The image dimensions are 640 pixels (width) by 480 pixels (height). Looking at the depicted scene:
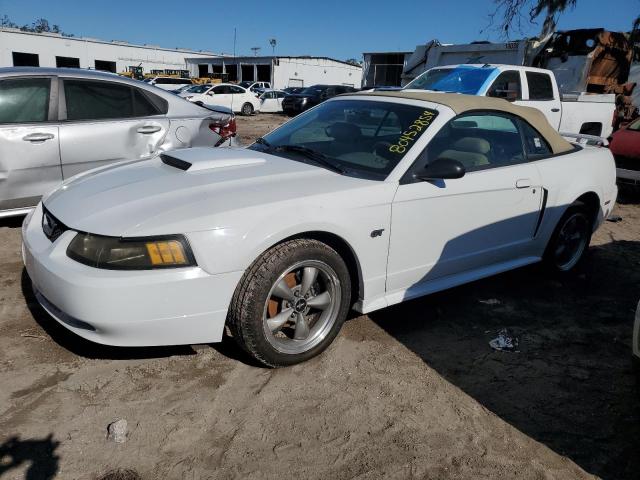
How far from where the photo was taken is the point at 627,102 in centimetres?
1314

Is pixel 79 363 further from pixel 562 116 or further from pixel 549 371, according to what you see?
pixel 562 116

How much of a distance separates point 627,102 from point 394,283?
1295cm

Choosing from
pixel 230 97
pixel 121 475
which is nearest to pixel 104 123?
pixel 121 475

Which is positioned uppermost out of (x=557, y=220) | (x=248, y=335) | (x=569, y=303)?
(x=557, y=220)

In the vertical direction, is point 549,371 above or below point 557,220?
below

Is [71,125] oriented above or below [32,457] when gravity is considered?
above

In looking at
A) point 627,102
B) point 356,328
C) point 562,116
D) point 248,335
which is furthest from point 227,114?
point 627,102

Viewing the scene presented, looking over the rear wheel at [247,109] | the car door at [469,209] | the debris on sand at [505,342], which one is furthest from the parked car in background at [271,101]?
the debris on sand at [505,342]

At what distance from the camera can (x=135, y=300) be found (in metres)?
2.40

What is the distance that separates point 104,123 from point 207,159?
2.13 metres

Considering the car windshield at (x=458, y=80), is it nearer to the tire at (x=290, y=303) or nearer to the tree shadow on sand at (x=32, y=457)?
the tire at (x=290, y=303)

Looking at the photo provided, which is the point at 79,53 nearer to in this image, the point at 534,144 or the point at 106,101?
the point at 106,101

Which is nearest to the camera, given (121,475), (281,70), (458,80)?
(121,475)

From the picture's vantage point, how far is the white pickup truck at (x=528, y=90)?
8.77 meters
